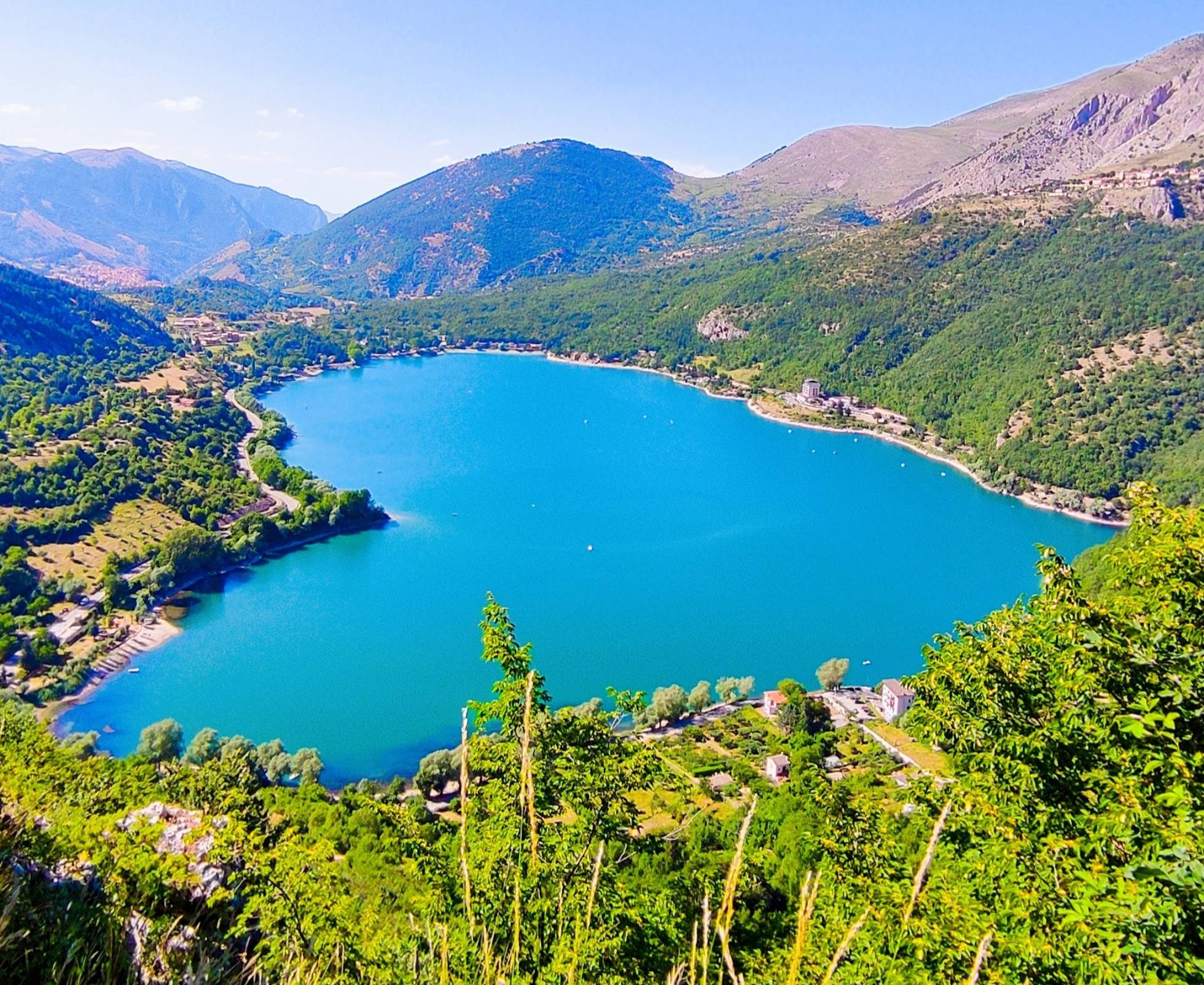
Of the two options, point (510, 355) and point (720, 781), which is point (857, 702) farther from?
point (510, 355)

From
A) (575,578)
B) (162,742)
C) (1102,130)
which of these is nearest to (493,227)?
(1102,130)

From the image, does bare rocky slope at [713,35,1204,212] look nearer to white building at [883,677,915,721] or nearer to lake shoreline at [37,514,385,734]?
white building at [883,677,915,721]

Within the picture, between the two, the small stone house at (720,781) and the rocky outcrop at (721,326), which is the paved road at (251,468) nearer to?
the small stone house at (720,781)

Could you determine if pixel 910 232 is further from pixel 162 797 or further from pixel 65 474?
pixel 162 797

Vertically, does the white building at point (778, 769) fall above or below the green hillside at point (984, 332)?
below

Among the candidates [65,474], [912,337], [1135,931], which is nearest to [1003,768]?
[1135,931]

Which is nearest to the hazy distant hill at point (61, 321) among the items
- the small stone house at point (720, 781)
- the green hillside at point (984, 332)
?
the green hillside at point (984, 332)

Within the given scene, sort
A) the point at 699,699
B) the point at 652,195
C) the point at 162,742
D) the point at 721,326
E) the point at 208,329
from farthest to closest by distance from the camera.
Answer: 1. the point at 652,195
2. the point at 721,326
3. the point at 208,329
4. the point at 699,699
5. the point at 162,742
